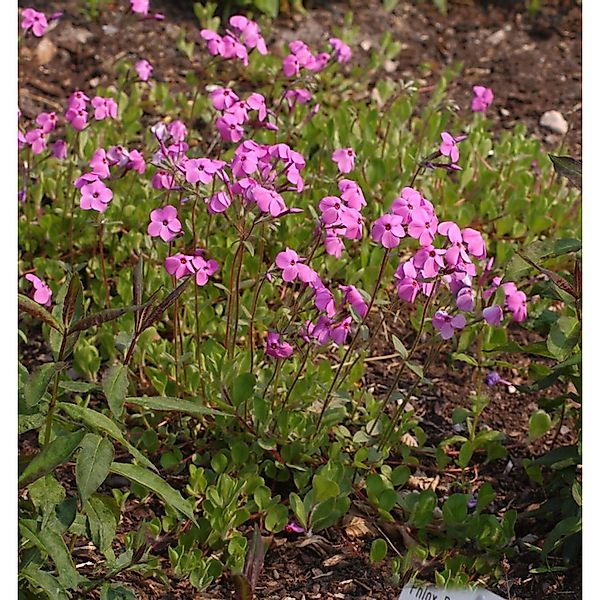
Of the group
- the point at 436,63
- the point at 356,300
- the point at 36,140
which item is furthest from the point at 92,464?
the point at 436,63

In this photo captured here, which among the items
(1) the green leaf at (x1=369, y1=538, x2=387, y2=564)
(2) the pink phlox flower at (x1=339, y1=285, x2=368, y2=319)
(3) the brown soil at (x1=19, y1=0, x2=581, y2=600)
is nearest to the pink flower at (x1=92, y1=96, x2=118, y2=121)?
(3) the brown soil at (x1=19, y1=0, x2=581, y2=600)

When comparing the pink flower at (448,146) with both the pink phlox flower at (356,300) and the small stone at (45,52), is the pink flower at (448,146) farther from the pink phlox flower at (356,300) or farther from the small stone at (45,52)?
the small stone at (45,52)

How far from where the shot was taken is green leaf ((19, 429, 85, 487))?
187 cm

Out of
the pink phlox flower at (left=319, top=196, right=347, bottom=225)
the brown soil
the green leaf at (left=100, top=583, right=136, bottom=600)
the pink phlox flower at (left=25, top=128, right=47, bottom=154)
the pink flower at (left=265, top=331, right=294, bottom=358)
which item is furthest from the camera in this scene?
the pink phlox flower at (left=25, top=128, right=47, bottom=154)

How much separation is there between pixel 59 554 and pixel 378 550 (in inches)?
32.4

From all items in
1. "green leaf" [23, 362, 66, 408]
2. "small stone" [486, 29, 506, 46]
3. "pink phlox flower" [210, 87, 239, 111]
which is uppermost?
"pink phlox flower" [210, 87, 239, 111]

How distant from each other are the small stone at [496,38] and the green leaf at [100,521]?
350 centimetres

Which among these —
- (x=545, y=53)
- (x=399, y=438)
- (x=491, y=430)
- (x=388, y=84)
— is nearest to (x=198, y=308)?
(x=399, y=438)

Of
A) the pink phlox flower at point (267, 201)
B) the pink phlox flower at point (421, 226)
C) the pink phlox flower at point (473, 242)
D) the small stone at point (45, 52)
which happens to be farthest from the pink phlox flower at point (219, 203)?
the small stone at point (45, 52)

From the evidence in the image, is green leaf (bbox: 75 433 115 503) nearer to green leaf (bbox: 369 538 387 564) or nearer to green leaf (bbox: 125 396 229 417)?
green leaf (bbox: 125 396 229 417)

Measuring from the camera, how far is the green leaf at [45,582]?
6.33 feet

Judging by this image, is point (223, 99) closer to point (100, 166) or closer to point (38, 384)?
point (100, 166)

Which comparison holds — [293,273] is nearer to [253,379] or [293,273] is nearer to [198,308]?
[253,379]

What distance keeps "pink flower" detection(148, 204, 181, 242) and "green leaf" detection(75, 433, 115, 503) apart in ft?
2.27
